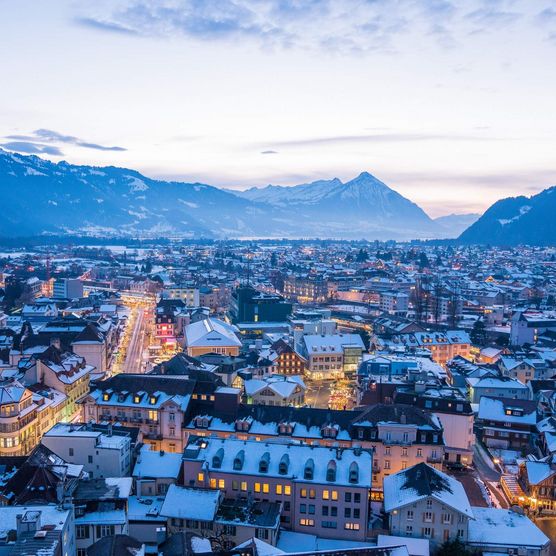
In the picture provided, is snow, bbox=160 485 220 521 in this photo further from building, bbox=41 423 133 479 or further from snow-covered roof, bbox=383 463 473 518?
snow-covered roof, bbox=383 463 473 518

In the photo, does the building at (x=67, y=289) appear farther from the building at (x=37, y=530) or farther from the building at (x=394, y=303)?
the building at (x=37, y=530)

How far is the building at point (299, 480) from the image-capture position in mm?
37781

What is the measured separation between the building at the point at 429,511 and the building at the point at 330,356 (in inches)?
1634

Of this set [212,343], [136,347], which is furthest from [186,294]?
[212,343]

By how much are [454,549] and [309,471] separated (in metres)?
9.41

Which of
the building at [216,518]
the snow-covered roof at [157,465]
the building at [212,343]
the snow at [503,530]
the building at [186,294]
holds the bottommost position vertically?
the snow at [503,530]

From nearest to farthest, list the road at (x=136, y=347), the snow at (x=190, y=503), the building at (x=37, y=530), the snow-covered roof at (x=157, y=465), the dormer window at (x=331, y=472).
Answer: the building at (x=37, y=530) → the snow at (x=190, y=503) → the dormer window at (x=331, y=472) → the snow-covered roof at (x=157, y=465) → the road at (x=136, y=347)

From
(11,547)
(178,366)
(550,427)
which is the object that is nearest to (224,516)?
(11,547)

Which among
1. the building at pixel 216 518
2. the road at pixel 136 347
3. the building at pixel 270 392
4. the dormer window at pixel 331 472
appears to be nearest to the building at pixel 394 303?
the road at pixel 136 347

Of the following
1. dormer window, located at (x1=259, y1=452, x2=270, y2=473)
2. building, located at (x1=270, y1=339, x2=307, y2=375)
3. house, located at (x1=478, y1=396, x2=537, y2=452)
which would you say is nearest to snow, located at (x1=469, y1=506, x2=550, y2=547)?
dormer window, located at (x1=259, y1=452, x2=270, y2=473)

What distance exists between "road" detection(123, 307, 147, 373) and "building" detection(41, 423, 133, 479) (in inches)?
1493

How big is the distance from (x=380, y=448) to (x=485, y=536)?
10.8 m

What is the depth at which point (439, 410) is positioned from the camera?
51.5 metres

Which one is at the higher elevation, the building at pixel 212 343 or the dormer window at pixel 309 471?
the building at pixel 212 343
